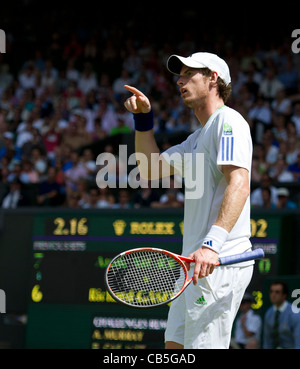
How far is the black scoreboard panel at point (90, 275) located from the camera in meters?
9.43

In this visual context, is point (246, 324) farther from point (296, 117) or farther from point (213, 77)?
point (213, 77)

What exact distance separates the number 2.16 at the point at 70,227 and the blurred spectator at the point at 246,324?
2.12 metres

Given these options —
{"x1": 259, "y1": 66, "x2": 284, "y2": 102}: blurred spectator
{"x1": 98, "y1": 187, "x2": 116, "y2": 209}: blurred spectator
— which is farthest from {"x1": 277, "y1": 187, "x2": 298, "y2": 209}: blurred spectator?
{"x1": 259, "y1": 66, "x2": 284, "y2": 102}: blurred spectator

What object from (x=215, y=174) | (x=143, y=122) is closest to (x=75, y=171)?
(x=143, y=122)

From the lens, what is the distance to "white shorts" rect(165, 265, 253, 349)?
4422mm

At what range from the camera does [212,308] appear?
14.5 ft

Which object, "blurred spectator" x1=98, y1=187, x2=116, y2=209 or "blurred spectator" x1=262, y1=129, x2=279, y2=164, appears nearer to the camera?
"blurred spectator" x1=98, y1=187, x2=116, y2=209

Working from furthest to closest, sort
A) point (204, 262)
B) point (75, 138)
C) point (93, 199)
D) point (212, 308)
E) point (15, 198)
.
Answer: point (75, 138) → point (15, 198) → point (93, 199) → point (212, 308) → point (204, 262)

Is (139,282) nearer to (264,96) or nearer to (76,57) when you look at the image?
(264,96)

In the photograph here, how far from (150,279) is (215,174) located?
2.52 ft

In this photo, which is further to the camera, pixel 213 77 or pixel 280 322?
pixel 280 322

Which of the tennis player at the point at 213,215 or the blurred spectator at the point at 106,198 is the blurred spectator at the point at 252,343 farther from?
the tennis player at the point at 213,215

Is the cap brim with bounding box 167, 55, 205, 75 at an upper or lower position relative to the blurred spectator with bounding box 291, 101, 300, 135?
lower

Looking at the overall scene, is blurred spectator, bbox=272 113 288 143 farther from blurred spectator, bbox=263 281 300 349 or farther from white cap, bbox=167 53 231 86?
white cap, bbox=167 53 231 86
